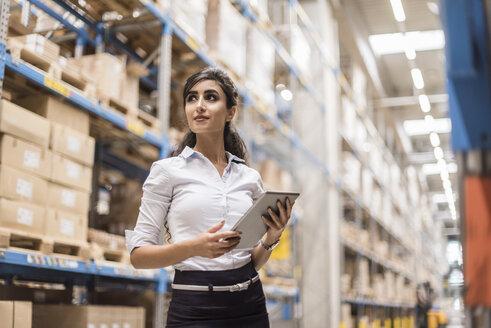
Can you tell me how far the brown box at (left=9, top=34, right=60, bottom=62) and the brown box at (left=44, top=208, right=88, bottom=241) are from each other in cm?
105

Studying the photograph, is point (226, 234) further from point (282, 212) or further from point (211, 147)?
point (211, 147)

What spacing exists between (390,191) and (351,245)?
234 inches

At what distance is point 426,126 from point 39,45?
757 inches

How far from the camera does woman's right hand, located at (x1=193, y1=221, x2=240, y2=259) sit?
1995 millimetres

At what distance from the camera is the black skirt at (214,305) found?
7.08 feet

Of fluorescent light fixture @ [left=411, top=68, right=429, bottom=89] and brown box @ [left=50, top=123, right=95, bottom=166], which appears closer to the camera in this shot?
brown box @ [left=50, top=123, right=95, bottom=166]

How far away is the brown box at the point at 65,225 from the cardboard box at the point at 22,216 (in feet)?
0.19

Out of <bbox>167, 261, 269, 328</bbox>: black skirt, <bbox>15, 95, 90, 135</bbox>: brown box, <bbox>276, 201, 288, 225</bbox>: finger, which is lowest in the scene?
<bbox>167, 261, 269, 328</bbox>: black skirt

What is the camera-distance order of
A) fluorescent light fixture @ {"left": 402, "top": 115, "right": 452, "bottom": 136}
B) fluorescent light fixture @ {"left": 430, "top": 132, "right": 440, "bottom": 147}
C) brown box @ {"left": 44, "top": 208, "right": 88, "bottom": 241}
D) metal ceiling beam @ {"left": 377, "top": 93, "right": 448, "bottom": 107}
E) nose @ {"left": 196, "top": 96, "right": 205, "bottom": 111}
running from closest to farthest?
1. nose @ {"left": 196, "top": 96, "right": 205, "bottom": 111}
2. brown box @ {"left": 44, "top": 208, "right": 88, "bottom": 241}
3. metal ceiling beam @ {"left": 377, "top": 93, "right": 448, "bottom": 107}
4. fluorescent light fixture @ {"left": 402, "top": 115, "right": 452, "bottom": 136}
5. fluorescent light fixture @ {"left": 430, "top": 132, "right": 440, "bottom": 147}

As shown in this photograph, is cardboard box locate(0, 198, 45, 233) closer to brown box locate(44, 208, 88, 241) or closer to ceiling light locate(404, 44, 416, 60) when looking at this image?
brown box locate(44, 208, 88, 241)

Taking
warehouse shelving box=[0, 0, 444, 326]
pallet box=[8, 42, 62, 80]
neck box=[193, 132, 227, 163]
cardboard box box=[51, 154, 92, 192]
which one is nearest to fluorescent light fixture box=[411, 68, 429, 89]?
warehouse shelving box=[0, 0, 444, 326]

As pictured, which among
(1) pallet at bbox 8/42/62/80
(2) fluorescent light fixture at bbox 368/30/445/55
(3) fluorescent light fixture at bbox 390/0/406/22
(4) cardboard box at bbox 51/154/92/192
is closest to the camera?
(1) pallet at bbox 8/42/62/80

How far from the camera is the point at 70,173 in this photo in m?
4.11

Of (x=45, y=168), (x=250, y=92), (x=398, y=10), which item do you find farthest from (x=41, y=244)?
(x=398, y=10)
